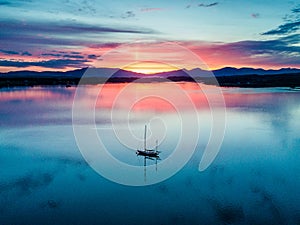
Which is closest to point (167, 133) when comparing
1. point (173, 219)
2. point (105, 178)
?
point (105, 178)

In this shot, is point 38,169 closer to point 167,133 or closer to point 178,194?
point 178,194

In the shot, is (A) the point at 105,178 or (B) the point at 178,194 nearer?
(B) the point at 178,194

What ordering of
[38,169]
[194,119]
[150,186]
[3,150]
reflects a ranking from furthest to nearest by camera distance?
[194,119], [3,150], [38,169], [150,186]

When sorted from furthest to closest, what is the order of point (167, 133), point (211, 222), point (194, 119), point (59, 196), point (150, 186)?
point (194, 119) < point (167, 133) < point (150, 186) < point (59, 196) < point (211, 222)

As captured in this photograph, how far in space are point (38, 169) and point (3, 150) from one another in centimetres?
339

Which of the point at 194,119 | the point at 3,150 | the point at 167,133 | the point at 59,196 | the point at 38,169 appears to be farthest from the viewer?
the point at 194,119

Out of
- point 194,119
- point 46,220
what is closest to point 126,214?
point 46,220

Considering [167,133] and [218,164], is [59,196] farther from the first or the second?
[167,133]

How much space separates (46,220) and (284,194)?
6.05 metres

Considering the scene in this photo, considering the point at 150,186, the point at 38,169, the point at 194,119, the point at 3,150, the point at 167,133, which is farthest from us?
the point at 194,119

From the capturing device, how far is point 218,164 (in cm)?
1227

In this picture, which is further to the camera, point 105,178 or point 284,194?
point 105,178

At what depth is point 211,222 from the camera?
25.5 ft

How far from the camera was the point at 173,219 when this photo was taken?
793cm
